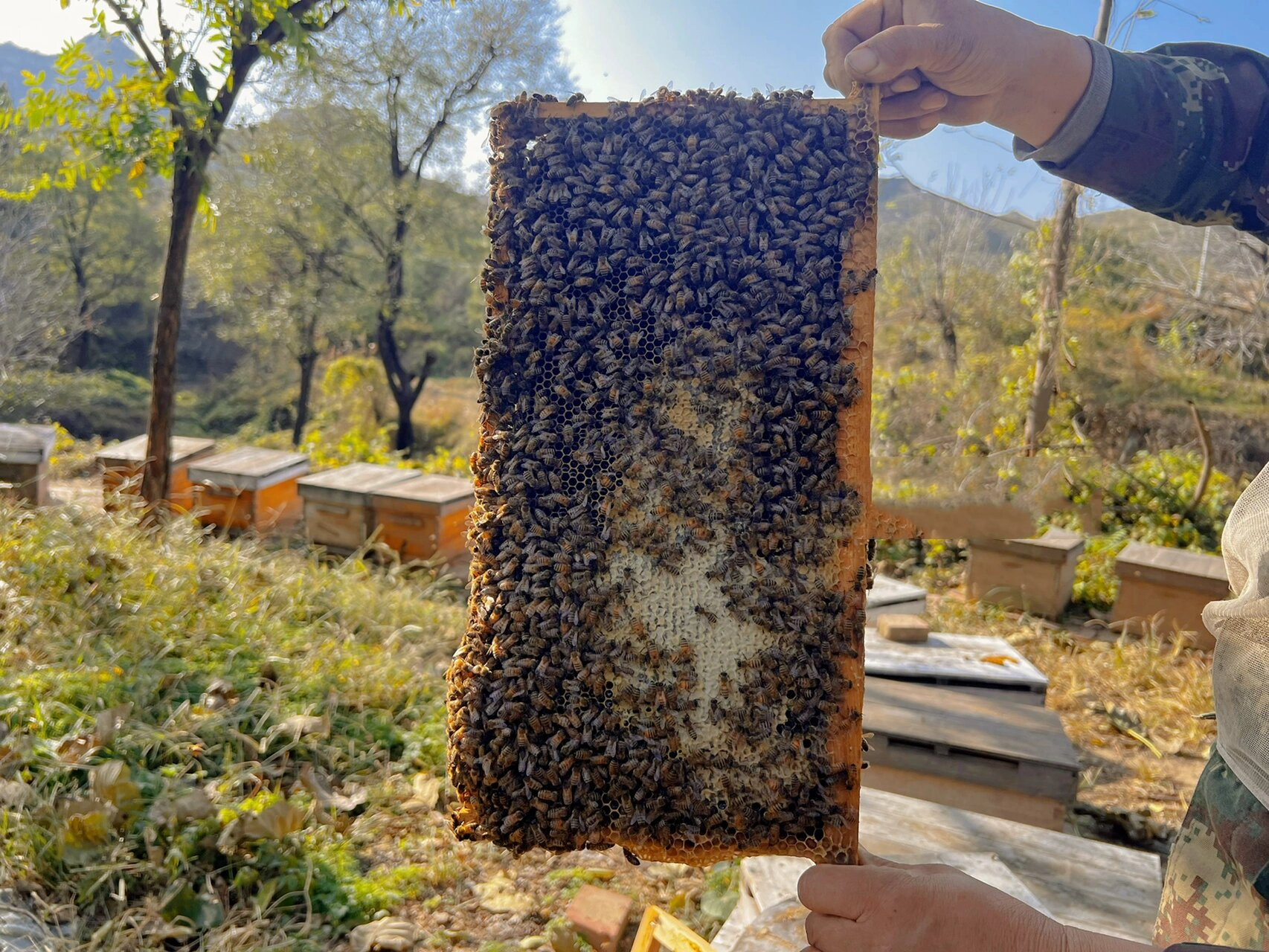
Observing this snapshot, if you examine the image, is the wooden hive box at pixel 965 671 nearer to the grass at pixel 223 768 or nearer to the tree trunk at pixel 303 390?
the grass at pixel 223 768

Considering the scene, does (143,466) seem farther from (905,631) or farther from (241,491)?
(905,631)

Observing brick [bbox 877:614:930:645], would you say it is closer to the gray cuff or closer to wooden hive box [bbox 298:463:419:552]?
the gray cuff

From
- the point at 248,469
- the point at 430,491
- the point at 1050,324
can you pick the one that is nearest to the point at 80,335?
the point at 248,469

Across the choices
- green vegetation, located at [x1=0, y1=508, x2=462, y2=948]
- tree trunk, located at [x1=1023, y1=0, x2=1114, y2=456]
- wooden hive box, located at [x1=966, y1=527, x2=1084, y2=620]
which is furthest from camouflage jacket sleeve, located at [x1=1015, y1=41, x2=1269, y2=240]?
tree trunk, located at [x1=1023, y1=0, x2=1114, y2=456]

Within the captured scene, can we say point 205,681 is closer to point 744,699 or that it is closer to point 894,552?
point 744,699

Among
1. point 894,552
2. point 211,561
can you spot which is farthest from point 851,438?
point 894,552
